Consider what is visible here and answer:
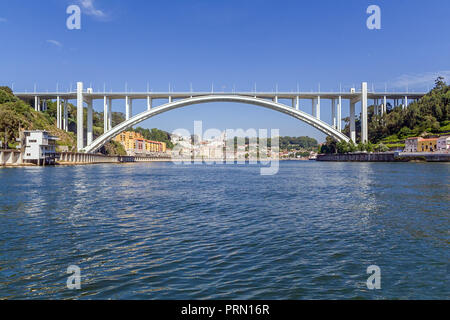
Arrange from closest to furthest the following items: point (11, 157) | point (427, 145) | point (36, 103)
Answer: point (11, 157) < point (427, 145) < point (36, 103)

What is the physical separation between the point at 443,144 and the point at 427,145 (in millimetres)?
4115

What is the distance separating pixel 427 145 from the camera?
213 ft

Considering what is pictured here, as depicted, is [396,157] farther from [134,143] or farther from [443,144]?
[134,143]

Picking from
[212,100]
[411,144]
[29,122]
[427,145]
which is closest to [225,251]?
[29,122]

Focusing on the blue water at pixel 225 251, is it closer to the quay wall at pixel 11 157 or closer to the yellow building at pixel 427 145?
the quay wall at pixel 11 157

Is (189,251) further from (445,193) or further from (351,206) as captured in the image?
(445,193)

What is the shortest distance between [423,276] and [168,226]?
5669mm

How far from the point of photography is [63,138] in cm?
6556

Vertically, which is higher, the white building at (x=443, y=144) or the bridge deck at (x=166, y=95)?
the bridge deck at (x=166, y=95)

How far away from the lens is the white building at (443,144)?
59.8 metres

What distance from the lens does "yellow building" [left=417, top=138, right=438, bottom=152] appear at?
63.6 metres

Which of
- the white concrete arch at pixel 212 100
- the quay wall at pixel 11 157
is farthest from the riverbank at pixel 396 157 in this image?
the quay wall at pixel 11 157

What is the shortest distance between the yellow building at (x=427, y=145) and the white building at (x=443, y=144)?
1008mm
